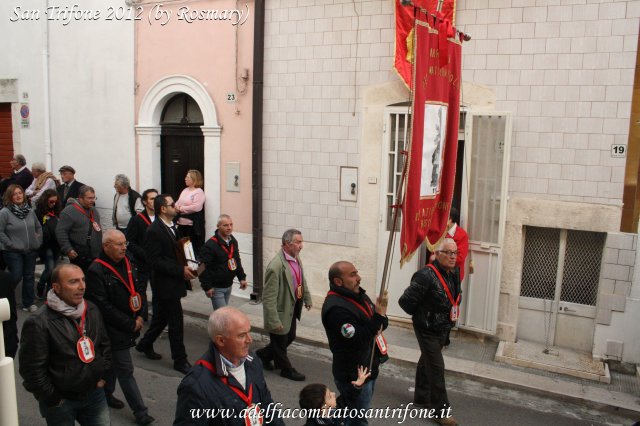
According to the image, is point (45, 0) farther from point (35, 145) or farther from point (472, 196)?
point (472, 196)

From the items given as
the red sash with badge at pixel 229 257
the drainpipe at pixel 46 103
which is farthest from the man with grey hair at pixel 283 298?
the drainpipe at pixel 46 103

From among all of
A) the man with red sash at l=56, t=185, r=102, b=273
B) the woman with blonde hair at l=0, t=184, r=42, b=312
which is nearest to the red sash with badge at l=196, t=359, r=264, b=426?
the man with red sash at l=56, t=185, r=102, b=273

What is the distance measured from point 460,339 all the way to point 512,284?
989mm

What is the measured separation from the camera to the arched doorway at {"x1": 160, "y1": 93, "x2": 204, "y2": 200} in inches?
407

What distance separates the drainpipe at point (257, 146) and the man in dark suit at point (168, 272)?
2624 mm

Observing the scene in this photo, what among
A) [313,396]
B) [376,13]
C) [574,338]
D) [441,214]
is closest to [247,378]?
[313,396]

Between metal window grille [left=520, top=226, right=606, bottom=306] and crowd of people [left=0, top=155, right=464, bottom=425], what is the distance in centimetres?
131

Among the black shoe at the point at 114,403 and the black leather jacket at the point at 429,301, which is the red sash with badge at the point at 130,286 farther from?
the black leather jacket at the point at 429,301

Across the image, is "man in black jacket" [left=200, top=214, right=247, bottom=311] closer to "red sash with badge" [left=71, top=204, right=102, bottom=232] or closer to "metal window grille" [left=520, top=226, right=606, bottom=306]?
"red sash with badge" [left=71, top=204, right=102, bottom=232]

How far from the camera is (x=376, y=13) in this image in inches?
318

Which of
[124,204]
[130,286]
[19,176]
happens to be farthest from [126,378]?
[19,176]

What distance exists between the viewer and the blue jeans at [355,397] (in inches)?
182

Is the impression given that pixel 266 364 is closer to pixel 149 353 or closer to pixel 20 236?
pixel 149 353

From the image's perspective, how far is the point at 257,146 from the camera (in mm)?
9094
